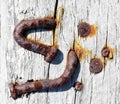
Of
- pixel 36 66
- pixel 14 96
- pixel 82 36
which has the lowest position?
Result: pixel 14 96

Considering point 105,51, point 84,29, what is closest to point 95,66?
point 105,51

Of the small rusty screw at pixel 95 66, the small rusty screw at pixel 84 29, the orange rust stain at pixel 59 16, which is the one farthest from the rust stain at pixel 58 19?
the small rusty screw at pixel 95 66

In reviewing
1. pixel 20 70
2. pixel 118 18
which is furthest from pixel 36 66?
pixel 118 18

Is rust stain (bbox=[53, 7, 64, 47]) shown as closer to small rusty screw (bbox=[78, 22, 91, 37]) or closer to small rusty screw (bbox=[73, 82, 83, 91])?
small rusty screw (bbox=[78, 22, 91, 37])

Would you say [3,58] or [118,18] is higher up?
[118,18]

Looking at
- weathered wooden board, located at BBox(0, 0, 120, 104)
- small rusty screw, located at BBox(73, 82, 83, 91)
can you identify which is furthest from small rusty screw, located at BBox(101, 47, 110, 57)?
small rusty screw, located at BBox(73, 82, 83, 91)

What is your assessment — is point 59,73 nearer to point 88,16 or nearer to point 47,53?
point 47,53

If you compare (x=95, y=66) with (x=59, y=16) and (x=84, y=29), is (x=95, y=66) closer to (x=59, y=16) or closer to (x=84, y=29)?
(x=84, y=29)

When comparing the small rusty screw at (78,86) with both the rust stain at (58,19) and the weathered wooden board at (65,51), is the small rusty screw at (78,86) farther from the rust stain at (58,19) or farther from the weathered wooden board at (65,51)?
the rust stain at (58,19)
